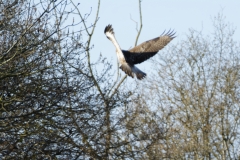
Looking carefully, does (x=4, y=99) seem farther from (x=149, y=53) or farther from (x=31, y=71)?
(x=149, y=53)

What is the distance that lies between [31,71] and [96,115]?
168 centimetres

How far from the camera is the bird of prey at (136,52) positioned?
592 inches

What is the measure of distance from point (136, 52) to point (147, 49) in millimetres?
448

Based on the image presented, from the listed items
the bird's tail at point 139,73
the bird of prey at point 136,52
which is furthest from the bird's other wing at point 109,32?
the bird's tail at point 139,73

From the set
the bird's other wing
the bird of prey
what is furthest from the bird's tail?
the bird's other wing

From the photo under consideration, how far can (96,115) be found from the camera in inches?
501

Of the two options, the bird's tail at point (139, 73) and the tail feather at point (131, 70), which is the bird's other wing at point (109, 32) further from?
the bird's tail at point (139, 73)

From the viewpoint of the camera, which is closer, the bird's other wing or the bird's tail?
the bird's tail

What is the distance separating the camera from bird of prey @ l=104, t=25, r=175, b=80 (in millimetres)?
15043

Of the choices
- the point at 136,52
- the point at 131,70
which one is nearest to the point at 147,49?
the point at 136,52

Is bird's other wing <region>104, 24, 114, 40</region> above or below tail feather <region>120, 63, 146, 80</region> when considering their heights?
above

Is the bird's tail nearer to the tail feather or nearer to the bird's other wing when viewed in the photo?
the tail feather

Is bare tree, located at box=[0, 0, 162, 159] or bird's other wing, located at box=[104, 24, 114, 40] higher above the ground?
bird's other wing, located at box=[104, 24, 114, 40]

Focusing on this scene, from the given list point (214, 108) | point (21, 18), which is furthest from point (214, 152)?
→ point (21, 18)
